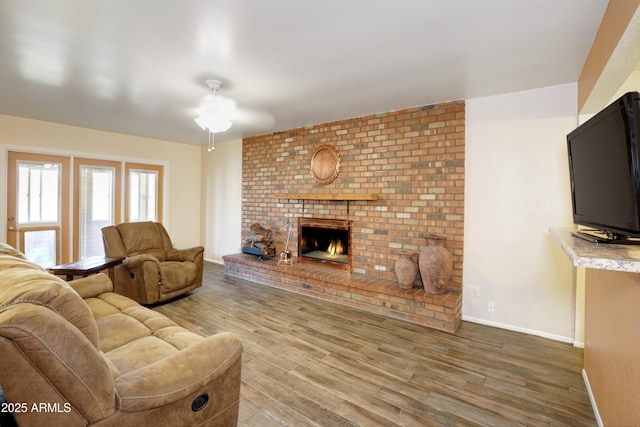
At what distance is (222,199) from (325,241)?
2594mm

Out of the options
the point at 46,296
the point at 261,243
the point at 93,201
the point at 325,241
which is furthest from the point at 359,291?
the point at 93,201

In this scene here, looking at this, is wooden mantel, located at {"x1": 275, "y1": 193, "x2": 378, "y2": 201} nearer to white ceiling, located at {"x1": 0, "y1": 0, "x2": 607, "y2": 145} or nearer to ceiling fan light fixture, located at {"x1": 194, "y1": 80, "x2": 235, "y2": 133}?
white ceiling, located at {"x1": 0, "y1": 0, "x2": 607, "y2": 145}

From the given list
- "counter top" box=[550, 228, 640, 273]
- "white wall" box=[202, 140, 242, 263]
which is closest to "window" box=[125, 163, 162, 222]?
"white wall" box=[202, 140, 242, 263]

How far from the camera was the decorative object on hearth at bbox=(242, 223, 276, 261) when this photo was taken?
482 cm

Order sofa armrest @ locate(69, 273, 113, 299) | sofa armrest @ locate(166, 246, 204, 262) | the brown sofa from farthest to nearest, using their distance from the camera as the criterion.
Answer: sofa armrest @ locate(166, 246, 204, 262) < sofa armrest @ locate(69, 273, 113, 299) < the brown sofa

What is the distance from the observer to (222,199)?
5.92 m

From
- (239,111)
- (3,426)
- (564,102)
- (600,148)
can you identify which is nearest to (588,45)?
(564,102)

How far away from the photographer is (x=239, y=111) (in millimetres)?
3764

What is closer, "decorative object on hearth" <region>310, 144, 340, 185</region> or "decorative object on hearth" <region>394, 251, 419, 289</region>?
"decorative object on hearth" <region>394, 251, 419, 289</region>

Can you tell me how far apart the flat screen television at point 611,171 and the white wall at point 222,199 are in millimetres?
4930

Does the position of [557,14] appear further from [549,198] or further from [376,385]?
[376,385]

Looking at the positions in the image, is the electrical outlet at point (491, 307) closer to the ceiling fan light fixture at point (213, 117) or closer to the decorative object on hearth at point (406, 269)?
the decorative object on hearth at point (406, 269)

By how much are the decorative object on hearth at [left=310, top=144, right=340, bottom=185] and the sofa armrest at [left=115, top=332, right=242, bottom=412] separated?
3031 mm

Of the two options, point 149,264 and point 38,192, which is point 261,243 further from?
point 38,192
